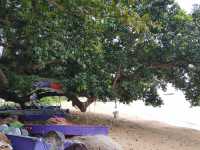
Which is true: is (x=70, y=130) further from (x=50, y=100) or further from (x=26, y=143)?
(x=50, y=100)

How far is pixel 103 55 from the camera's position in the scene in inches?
551

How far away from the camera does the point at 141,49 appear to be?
15211 mm

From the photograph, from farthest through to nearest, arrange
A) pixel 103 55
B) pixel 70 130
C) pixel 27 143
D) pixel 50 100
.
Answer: pixel 50 100 < pixel 103 55 < pixel 70 130 < pixel 27 143

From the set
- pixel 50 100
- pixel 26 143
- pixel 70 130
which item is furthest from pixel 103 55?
pixel 50 100

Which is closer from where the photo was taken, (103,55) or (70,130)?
(70,130)

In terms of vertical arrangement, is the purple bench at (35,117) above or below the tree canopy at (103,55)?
below

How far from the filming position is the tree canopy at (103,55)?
427 inches

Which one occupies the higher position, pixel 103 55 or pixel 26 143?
pixel 103 55

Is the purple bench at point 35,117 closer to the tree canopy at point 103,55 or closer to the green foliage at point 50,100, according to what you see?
the tree canopy at point 103,55

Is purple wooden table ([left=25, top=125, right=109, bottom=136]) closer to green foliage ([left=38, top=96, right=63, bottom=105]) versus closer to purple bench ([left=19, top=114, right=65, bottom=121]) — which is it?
purple bench ([left=19, top=114, right=65, bottom=121])

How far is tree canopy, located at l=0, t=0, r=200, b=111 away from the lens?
10836mm

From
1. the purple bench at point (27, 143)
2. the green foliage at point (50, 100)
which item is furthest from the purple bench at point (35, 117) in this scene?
the green foliage at point (50, 100)

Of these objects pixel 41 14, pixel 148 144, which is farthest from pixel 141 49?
pixel 41 14

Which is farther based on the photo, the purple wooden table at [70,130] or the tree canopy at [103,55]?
the tree canopy at [103,55]
